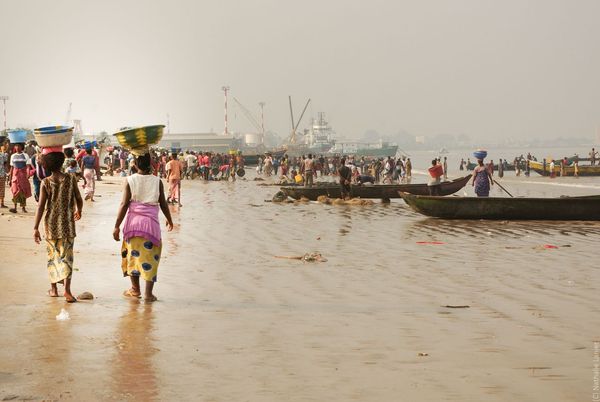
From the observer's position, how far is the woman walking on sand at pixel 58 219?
28.4ft

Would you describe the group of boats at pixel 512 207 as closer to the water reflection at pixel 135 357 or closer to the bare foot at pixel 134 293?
the bare foot at pixel 134 293

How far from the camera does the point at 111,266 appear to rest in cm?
1173

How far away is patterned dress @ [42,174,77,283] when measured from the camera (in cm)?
866

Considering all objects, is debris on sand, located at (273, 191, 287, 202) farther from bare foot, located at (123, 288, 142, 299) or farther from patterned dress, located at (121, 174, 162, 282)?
patterned dress, located at (121, 174, 162, 282)

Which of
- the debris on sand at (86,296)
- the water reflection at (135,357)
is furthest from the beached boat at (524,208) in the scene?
the water reflection at (135,357)

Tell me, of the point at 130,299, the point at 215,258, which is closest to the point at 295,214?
the point at 215,258

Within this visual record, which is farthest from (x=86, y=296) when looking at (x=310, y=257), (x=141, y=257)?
(x=310, y=257)

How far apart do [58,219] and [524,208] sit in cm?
1449

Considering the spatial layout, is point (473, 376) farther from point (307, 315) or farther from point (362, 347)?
point (307, 315)

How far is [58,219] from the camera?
8.68 m

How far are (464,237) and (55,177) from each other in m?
10.3

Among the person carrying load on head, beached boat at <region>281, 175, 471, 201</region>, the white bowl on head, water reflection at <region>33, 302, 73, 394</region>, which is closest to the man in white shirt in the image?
beached boat at <region>281, 175, 471, 201</region>

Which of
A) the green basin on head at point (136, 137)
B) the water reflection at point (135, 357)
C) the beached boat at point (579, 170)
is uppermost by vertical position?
the green basin on head at point (136, 137)

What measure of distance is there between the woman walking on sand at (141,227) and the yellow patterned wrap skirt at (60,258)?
1.61ft
